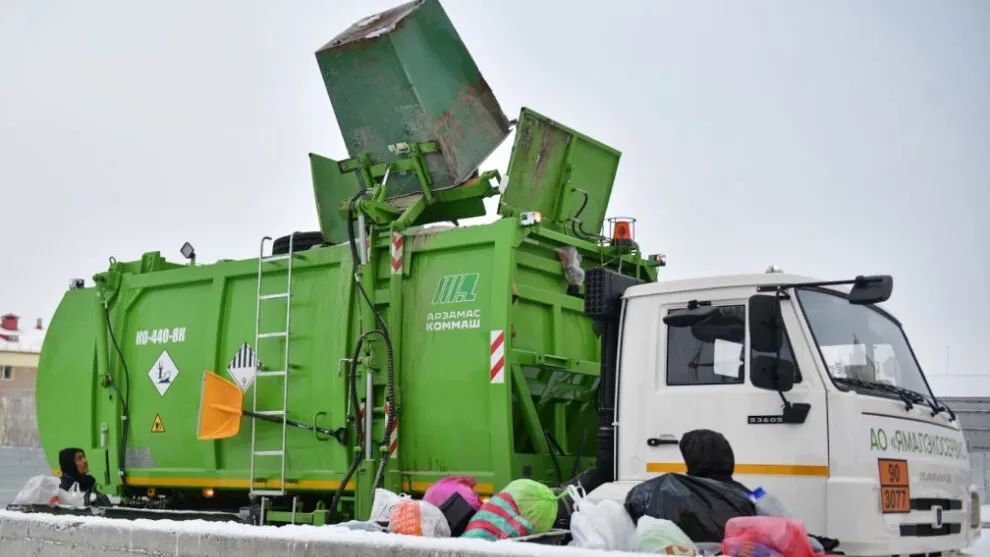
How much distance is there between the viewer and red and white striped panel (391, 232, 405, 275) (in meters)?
7.29

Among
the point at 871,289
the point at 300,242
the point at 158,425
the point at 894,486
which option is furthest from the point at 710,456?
the point at 158,425

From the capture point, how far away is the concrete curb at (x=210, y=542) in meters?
4.12

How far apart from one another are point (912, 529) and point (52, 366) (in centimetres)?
727

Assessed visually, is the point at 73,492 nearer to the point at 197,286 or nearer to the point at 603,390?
the point at 197,286

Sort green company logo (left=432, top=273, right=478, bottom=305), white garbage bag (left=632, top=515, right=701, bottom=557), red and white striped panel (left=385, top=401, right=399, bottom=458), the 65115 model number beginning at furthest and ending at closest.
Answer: the 65115 model number → red and white striped panel (left=385, top=401, right=399, bottom=458) → green company logo (left=432, top=273, right=478, bottom=305) → white garbage bag (left=632, top=515, right=701, bottom=557)

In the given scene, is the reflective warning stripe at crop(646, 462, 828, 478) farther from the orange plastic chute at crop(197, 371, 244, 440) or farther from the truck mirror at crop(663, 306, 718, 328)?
the orange plastic chute at crop(197, 371, 244, 440)

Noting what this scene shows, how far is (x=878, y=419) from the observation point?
5.46 m

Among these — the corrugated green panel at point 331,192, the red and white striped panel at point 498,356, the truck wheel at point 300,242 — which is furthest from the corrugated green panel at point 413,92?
the red and white striped panel at point 498,356

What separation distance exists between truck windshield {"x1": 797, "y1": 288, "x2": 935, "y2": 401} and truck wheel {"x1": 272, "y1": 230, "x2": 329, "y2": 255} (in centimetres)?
382

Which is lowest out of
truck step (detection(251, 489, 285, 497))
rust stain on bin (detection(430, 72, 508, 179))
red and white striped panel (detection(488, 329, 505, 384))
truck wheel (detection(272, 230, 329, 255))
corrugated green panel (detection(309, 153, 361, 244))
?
truck step (detection(251, 489, 285, 497))

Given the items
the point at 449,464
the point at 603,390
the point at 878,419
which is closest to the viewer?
the point at 878,419

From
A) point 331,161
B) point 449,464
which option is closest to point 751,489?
point 449,464

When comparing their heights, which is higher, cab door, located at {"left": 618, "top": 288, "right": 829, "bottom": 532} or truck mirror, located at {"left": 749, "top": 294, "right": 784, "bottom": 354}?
truck mirror, located at {"left": 749, "top": 294, "right": 784, "bottom": 354}

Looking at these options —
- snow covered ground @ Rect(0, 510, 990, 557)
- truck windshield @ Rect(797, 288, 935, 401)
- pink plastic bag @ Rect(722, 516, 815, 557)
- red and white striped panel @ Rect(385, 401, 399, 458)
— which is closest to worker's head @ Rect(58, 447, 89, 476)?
red and white striped panel @ Rect(385, 401, 399, 458)
